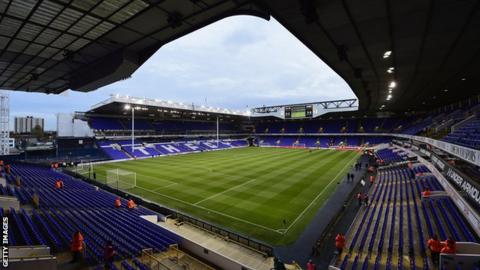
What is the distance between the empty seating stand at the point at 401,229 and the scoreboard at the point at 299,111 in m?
40.2

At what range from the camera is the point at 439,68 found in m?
13.6

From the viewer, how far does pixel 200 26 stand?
7.89 metres

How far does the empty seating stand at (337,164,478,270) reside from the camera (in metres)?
9.42

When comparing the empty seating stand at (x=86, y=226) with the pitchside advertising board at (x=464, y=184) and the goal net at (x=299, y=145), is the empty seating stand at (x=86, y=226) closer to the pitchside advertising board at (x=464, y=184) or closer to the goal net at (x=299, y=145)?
the pitchside advertising board at (x=464, y=184)

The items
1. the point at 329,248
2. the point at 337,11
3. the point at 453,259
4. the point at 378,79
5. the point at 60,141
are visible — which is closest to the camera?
the point at 337,11

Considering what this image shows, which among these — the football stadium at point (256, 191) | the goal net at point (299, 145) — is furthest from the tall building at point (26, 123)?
the football stadium at point (256, 191)

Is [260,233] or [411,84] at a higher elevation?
[411,84]

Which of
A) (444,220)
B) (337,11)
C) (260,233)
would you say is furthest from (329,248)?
(337,11)

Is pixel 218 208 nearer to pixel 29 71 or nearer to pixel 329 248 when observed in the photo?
pixel 329 248

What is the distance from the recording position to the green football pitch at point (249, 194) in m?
14.8

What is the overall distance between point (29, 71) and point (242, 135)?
7175 cm

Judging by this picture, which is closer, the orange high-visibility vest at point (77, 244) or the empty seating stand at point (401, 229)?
the orange high-visibility vest at point (77, 244)

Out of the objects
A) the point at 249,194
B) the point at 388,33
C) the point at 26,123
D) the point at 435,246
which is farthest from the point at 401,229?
the point at 26,123

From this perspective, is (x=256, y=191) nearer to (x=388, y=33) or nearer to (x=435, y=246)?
(x=435, y=246)
